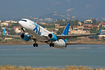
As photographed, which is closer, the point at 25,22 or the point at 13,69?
the point at 25,22

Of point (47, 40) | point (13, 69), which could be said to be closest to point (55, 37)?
point (47, 40)

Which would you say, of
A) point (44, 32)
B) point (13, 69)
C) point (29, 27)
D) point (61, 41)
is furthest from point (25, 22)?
point (61, 41)

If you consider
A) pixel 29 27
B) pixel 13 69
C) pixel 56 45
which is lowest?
pixel 13 69

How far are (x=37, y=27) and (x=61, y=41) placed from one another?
14397 mm

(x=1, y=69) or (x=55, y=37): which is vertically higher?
(x=55, y=37)

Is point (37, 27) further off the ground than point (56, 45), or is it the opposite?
point (37, 27)

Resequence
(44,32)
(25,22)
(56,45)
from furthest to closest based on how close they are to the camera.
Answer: (56,45) < (44,32) < (25,22)

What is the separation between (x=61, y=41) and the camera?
228ft

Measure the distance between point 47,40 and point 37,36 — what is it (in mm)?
3667

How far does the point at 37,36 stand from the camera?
5759 centimetres

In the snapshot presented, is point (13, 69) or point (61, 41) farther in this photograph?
point (61, 41)

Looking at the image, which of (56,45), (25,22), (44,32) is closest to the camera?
(25,22)

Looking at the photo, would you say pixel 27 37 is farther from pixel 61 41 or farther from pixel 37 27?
pixel 61 41

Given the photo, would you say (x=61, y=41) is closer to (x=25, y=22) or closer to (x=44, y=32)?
(x=44, y=32)
